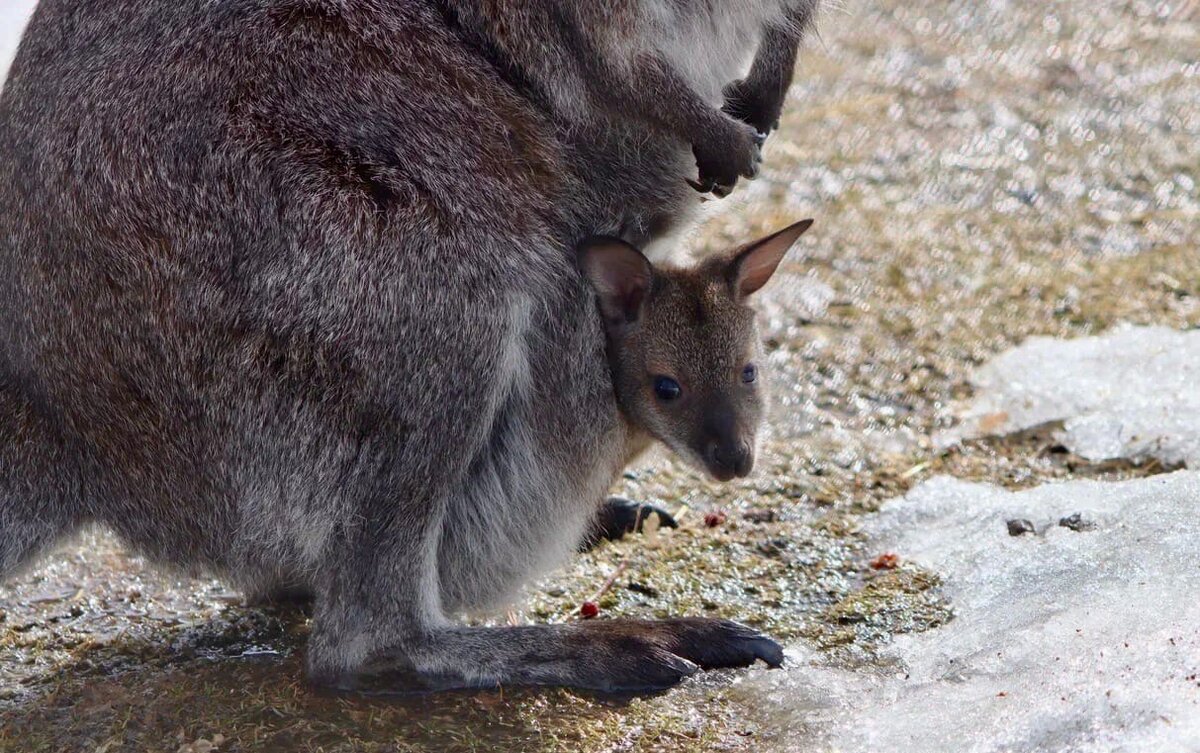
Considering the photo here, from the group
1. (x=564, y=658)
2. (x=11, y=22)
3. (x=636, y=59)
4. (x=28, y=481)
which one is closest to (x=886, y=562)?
(x=564, y=658)

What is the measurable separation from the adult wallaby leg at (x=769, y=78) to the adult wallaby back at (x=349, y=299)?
45 centimetres

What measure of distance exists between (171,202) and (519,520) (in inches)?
45.2

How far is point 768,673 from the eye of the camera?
375 centimetres

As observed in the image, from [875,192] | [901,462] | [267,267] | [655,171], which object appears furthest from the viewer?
[875,192]

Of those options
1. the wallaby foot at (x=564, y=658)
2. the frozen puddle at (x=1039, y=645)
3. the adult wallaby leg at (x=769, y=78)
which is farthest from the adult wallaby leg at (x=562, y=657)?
the adult wallaby leg at (x=769, y=78)

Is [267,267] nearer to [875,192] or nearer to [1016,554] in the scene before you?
[1016,554]

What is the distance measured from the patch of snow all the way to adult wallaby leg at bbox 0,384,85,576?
14.8 ft

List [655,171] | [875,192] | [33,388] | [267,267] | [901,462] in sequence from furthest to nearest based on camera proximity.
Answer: [875,192] < [901,462] < [655,171] < [33,388] < [267,267]

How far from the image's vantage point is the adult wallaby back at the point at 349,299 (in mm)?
3404

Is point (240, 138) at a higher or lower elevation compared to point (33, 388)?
higher

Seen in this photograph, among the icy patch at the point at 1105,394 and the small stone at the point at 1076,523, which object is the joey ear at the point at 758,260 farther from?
the icy patch at the point at 1105,394

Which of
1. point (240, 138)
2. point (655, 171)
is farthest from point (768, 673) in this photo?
point (240, 138)

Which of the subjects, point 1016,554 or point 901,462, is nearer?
point 1016,554

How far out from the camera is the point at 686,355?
3904 mm
